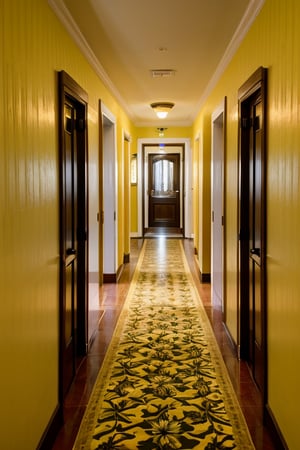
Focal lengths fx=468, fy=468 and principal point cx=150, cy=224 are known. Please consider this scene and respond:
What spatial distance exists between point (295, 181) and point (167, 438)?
1.56 metres

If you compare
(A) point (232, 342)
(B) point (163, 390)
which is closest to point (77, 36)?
(B) point (163, 390)

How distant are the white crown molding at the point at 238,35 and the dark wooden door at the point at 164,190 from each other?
796 cm

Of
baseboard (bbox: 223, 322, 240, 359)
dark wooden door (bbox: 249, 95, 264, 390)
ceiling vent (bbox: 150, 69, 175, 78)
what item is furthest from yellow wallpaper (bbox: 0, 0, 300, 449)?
ceiling vent (bbox: 150, 69, 175, 78)

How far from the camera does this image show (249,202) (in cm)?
359

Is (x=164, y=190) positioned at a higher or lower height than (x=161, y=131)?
lower

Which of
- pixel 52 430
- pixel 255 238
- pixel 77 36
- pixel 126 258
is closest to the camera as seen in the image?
pixel 52 430

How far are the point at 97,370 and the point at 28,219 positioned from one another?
183cm

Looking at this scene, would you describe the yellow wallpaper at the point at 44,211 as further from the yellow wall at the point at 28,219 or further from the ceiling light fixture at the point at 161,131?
the ceiling light fixture at the point at 161,131

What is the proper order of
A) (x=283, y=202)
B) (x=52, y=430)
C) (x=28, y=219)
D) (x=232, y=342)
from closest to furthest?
(x=28, y=219)
(x=283, y=202)
(x=52, y=430)
(x=232, y=342)

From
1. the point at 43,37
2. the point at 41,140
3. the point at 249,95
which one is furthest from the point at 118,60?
the point at 41,140

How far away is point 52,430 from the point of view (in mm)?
2586

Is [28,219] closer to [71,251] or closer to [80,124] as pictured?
[71,251]

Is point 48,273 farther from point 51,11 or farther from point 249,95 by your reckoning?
point 249,95

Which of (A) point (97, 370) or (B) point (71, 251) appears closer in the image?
(B) point (71, 251)
